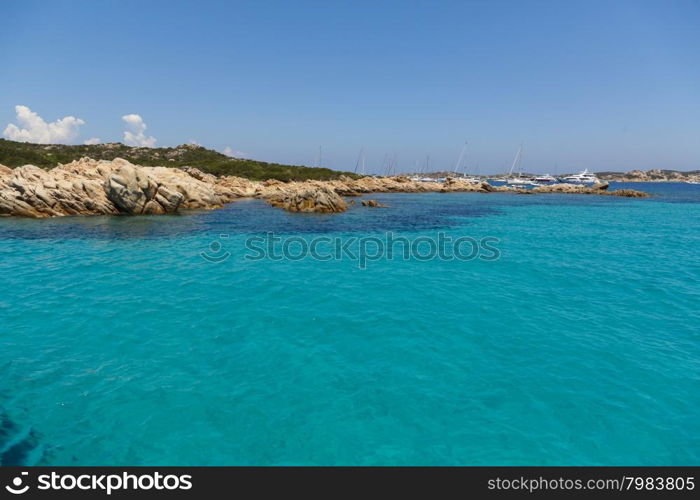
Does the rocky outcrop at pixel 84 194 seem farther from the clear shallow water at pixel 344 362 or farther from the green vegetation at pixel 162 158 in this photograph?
the green vegetation at pixel 162 158

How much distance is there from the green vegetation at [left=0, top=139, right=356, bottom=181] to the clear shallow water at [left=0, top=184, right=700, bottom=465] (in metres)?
95.7

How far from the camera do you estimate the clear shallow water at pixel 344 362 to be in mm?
8891

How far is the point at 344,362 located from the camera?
1281 centimetres

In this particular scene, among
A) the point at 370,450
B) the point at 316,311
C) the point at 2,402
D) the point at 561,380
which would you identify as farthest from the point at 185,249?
the point at 561,380

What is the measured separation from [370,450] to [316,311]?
9101 millimetres

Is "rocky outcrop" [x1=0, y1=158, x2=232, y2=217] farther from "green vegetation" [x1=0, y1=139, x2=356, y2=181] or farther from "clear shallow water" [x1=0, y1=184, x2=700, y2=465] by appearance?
"green vegetation" [x1=0, y1=139, x2=356, y2=181]

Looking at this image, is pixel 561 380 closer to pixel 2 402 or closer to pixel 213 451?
pixel 213 451

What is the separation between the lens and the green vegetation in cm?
9969

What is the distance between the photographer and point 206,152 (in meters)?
161

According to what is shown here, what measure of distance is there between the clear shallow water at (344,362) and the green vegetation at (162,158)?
9573 cm

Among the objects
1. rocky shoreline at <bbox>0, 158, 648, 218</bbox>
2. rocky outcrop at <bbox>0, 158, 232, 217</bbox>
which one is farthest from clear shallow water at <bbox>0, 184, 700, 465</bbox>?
rocky shoreline at <bbox>0, 158, 648, 218</bbox>

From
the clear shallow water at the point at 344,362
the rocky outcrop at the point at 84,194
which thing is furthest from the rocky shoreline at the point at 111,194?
the clear shallow water at the point at 344,362

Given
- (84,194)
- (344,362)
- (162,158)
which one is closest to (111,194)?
(84,194)

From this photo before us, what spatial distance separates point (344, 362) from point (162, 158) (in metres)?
154
